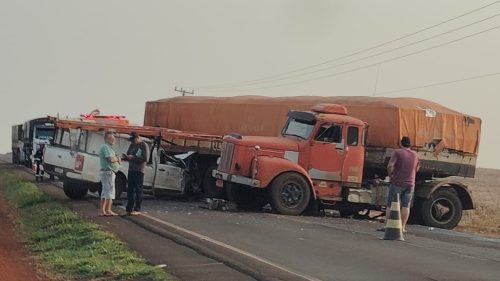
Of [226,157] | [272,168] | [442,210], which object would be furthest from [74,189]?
[442,210]

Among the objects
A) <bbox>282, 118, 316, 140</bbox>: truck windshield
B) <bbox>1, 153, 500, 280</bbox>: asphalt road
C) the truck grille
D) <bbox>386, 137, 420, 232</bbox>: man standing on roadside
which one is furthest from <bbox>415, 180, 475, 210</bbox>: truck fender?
<bbox>386, 137, 420, 232</bbox>: man standing on roadside

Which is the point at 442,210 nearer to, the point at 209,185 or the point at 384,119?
the point at 384,119

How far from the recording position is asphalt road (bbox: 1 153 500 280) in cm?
1032

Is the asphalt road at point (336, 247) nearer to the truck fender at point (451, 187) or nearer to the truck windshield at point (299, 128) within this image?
the truck windshield at point (299, 128)

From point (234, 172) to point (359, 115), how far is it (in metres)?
4.11

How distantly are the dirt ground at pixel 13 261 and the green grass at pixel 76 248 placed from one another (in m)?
0.24

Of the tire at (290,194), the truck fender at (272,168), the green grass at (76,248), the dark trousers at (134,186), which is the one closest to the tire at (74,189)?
the green grass at (76,248)

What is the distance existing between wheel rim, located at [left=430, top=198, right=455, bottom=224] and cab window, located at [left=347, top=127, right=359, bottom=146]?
3.01 meters

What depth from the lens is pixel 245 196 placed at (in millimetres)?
20750

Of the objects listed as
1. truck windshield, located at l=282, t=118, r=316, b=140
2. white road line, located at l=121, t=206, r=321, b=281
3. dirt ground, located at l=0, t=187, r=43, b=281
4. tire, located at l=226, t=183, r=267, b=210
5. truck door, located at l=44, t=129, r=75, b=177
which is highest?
truck windshield, located at l=282, t=118, r=316, b=140

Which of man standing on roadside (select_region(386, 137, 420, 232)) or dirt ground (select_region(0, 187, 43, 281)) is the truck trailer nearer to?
man standing on roadside (select_region(386, 137, 420, 232))

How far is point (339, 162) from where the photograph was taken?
793 inches

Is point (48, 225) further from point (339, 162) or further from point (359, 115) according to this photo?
point (359, 115)

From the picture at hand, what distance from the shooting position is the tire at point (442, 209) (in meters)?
21.1
